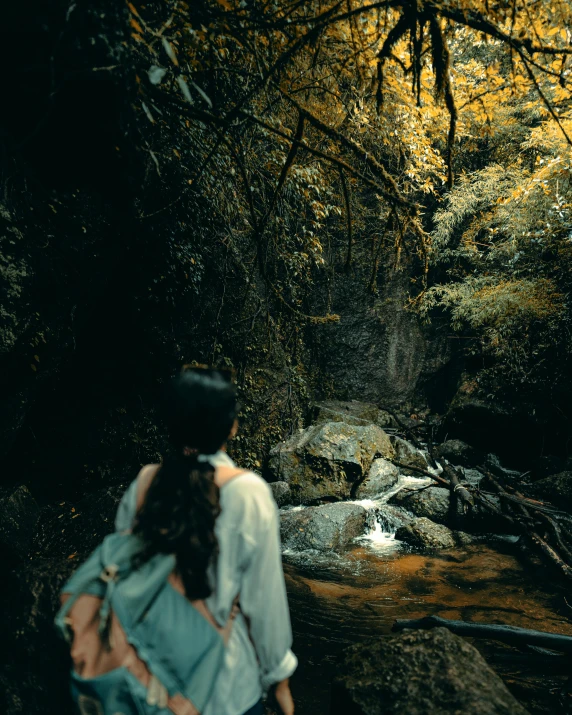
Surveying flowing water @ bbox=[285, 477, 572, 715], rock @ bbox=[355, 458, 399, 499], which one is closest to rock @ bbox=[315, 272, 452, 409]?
rock @ bbox=[355, 458, 399, 499]

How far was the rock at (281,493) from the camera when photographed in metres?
Result: 7.63

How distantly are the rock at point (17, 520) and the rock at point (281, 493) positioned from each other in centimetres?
391

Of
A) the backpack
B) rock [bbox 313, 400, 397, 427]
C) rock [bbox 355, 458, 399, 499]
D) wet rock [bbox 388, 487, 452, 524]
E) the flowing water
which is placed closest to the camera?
the backpack

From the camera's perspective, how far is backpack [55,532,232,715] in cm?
113

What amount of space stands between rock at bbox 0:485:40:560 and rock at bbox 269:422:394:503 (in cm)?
426

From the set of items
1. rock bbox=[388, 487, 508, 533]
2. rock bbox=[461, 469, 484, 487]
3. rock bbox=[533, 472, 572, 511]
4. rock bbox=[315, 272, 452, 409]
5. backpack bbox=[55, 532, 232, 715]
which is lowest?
rock bbox=[388, 487, 508, 533]

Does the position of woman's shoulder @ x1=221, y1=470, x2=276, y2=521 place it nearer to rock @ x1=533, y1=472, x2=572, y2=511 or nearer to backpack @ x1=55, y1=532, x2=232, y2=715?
backpack @ x1=55, y1=532, x2=232, y2=715

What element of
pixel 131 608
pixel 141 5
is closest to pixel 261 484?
pixel 131 608

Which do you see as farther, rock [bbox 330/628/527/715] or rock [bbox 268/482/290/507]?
rock [bbox 268/482/290/507]

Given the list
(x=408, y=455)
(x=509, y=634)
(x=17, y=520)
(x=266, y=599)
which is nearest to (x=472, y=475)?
(x=408, y=455)

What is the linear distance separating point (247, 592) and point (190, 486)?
1.26 ft

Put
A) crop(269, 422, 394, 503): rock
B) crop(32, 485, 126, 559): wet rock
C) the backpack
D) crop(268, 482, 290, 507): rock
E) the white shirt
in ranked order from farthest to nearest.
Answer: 1. crop(269, 422, 394, 503): rock
2. crop(268, 482, 290, 507): rock
3. crop(32, 485, 126, 559): wet rock
4. the white shirt
5. the backpack

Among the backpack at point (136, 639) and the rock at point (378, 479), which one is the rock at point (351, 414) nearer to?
the rock at point (378, 479)

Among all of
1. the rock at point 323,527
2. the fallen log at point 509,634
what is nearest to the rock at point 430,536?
the rock at point 323,527
